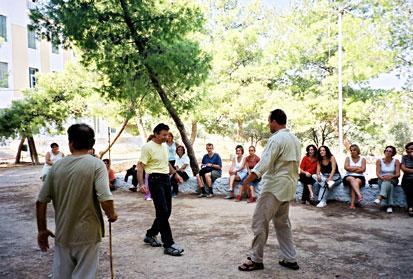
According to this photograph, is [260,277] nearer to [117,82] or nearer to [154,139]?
[154,139]

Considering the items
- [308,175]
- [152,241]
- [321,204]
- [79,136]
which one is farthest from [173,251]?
[308,175]

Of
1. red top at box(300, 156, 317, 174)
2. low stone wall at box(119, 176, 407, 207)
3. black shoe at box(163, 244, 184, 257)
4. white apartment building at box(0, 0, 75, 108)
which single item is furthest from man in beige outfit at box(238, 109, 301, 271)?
white apartment building at box(0, 0, 75, 108)

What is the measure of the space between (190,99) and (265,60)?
28.1ft

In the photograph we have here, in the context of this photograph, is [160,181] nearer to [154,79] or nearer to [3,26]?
[154,79]

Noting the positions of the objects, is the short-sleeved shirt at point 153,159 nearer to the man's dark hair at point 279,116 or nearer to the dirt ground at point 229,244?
the dirt ground at point 229,244

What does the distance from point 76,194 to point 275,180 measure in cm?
222

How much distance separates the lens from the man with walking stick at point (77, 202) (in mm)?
2697

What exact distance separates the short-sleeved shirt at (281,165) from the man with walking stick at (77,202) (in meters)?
1.89

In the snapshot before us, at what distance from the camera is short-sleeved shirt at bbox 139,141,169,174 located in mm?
5012

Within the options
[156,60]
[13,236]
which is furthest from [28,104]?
[13,236]

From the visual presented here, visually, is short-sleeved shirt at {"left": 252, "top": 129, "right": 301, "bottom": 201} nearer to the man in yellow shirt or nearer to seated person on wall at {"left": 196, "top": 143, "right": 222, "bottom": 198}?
the man in yellow shirt

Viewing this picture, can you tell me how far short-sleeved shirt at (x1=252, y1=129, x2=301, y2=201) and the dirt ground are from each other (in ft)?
3.01

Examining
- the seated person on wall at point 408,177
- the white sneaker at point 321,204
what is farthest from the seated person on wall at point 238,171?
the seated person on wall at point 408,177

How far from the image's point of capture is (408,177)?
7242 mm
